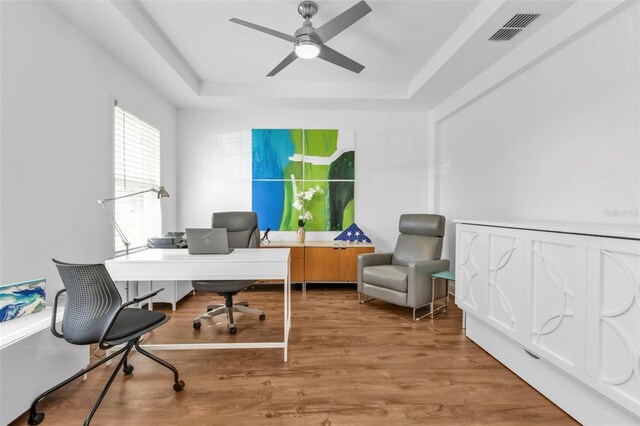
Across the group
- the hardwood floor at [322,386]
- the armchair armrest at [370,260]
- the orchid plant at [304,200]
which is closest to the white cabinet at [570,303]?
the hardwood floor at [322,386]

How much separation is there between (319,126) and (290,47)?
1644 mm

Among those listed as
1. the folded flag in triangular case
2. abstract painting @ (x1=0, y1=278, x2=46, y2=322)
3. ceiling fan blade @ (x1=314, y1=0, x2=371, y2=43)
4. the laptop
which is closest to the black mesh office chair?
abstract painting @ (x1=0, y1=278, x2=46, y2=322)

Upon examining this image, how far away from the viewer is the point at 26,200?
2.02 m

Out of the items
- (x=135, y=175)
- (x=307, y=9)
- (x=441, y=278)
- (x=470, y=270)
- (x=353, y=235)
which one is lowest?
(x=441, y=278)

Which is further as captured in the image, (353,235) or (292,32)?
(353,235)

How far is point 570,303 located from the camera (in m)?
1.68

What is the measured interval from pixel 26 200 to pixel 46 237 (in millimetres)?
311

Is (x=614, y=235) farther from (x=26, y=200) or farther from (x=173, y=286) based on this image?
(x=173, y=286)

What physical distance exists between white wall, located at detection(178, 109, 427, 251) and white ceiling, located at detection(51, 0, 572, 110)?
316mm

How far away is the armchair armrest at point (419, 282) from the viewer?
10.6ft

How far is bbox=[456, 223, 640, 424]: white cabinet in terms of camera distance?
1.39 meters

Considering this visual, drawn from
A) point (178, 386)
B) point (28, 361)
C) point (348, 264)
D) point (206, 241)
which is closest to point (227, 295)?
point (206, 241)

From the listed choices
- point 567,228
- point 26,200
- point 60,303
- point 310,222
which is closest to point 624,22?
point 567,228

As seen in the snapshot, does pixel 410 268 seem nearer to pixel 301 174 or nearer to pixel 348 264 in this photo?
pixel 348 264
